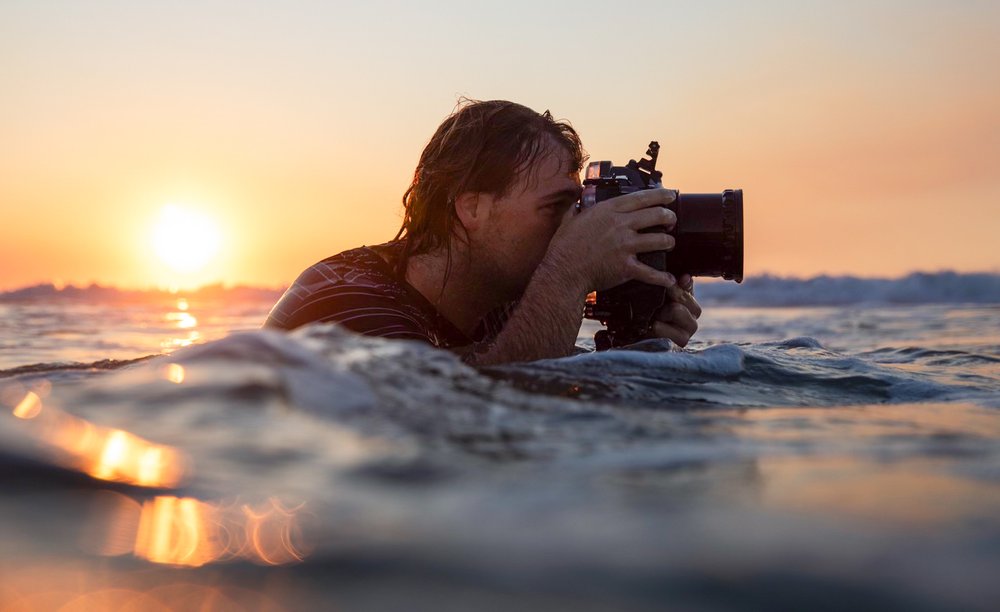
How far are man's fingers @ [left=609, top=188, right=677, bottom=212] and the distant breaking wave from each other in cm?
1565

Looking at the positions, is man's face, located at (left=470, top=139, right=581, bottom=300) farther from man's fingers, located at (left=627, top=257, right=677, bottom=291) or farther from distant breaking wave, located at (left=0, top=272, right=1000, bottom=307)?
distant breaking wave, located at (left=0, top=272, right=1000, bottom=307)

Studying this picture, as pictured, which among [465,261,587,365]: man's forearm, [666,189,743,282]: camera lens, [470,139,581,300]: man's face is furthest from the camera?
[470,139,581,300]: man's face

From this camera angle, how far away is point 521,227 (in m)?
3.39

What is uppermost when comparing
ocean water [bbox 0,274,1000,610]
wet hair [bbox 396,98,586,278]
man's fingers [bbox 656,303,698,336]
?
wet hair [bbox 396,98,586,278]

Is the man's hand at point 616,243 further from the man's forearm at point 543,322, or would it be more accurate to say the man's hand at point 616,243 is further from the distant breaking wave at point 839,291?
the distant breaking wave at point 839,291

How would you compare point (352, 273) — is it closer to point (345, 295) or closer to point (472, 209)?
point (345, 295)

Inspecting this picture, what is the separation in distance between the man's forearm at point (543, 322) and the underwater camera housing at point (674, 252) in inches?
6.4

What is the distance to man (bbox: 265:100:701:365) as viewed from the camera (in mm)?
2844

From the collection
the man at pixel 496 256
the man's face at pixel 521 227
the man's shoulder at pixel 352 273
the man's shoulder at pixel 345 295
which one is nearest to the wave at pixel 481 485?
the man at pixel 496 256

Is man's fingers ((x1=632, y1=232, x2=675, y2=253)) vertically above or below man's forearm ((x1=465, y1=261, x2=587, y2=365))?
above

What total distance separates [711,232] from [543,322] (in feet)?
2.31

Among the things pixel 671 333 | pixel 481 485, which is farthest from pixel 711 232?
pixel 481 485

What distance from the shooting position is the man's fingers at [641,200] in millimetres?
2873

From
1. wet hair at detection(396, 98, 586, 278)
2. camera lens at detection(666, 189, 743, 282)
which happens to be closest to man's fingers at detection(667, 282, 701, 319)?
camera lens at detection(666, 189, 743, 282)
